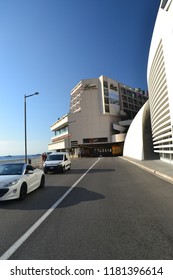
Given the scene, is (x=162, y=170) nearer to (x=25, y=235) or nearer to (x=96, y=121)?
(x=25, y=235)

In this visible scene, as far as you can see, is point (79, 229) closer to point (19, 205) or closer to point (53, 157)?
point (19, 205)

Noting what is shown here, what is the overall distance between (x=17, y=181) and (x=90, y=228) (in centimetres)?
410

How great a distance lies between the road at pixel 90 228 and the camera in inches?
140

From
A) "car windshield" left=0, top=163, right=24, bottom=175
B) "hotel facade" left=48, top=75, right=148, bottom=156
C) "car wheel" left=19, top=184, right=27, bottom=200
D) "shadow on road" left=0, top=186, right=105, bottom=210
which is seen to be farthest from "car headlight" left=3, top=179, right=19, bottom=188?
"hotel facade" left=48, top=75, right=148, bottom=156

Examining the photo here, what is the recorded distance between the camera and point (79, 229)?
471cm

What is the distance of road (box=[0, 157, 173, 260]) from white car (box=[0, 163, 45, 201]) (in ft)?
1.44

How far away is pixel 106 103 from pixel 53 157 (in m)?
65.4

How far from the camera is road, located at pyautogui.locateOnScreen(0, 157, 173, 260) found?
11.7ft

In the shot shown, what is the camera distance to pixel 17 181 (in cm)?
782

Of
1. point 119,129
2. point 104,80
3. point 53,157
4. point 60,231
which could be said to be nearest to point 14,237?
point 60,231

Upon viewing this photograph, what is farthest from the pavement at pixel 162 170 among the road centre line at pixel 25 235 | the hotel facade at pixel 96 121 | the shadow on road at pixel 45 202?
the hotel facade at pixel 96 121

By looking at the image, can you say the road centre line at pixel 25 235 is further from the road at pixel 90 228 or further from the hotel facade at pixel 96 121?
the hotel facade at pixel 96 121

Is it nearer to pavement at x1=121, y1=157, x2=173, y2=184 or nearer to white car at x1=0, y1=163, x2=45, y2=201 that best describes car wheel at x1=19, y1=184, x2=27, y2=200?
white car at x1=0, y1=163, x2=45, y2=201

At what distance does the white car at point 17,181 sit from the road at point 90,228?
437mm
